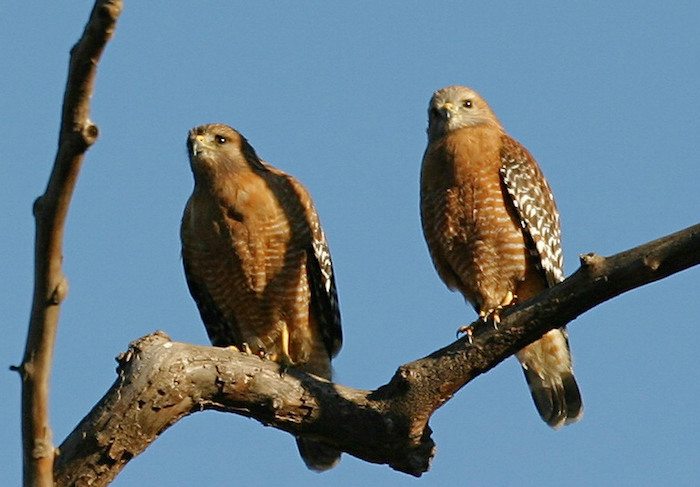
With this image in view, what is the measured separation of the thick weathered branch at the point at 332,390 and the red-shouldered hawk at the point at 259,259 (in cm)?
185

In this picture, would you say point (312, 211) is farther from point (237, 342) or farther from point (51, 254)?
point (51, 254)

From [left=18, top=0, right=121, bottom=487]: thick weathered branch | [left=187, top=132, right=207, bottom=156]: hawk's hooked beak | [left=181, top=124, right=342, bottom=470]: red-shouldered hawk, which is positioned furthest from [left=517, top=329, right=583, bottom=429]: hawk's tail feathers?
[left=18, top=0, right=121, bottom=487]: thick weathered branch

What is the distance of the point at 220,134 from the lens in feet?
33.7

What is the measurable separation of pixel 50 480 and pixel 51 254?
4.30 ft

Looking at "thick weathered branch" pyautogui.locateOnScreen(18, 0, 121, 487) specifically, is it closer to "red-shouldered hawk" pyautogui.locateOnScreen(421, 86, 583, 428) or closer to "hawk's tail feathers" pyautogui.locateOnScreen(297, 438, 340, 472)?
"hawk's tail feathers" pyautogui.locateOnScreen(297, 438, 340, 472)

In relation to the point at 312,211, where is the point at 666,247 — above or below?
below

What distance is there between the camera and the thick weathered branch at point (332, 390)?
6.47m

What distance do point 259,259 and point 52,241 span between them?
500cm

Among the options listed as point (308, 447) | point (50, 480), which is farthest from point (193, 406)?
point (308, 447)

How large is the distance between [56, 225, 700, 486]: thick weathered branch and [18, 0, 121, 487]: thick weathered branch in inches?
50.7

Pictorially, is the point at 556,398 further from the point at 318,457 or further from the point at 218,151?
the point at 218,151

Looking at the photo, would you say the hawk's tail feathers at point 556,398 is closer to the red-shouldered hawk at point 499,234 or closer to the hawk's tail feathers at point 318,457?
the red-shouldered hawk at point 499,234

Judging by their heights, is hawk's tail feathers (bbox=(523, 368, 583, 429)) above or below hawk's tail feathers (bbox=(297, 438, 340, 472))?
above

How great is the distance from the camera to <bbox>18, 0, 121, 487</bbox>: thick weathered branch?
4.33m
